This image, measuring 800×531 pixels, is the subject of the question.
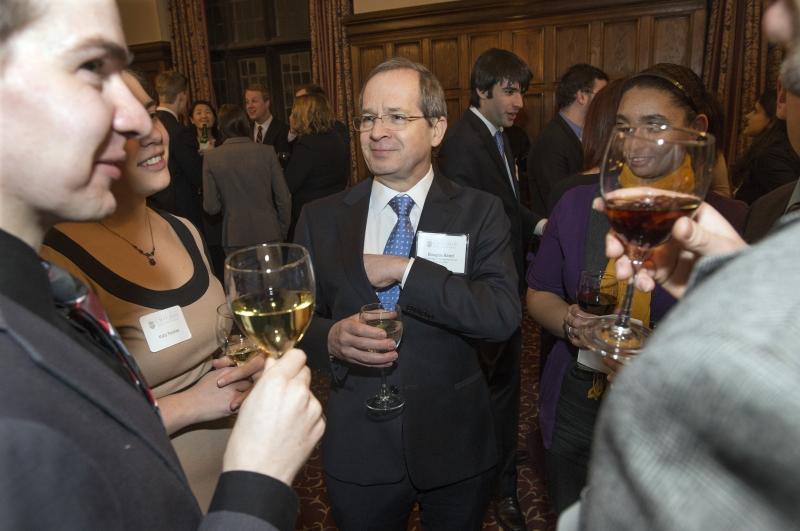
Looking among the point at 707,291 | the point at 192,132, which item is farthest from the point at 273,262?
the point at 192,132

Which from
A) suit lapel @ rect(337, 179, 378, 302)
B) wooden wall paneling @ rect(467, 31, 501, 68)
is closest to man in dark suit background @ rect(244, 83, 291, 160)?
wooden wall paneling @ rect(467, 31, 501, 68)

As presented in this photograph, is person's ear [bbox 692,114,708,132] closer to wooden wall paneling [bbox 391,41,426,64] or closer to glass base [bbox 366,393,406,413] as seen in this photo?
glass base [bbox 366,393,406,413]

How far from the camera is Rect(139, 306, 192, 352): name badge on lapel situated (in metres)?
1.41

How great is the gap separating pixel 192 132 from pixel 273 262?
458 cm

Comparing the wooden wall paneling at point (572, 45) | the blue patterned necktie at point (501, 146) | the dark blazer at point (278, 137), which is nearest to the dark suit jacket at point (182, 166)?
the dark blazer at point (278, 137)

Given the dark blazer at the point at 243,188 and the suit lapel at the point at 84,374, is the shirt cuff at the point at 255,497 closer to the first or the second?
the suit lapel at the point at 84,374

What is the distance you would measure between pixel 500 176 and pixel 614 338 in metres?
2.45

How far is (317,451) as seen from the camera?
3.27 m

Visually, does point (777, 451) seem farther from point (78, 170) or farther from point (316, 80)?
point (316, 80)

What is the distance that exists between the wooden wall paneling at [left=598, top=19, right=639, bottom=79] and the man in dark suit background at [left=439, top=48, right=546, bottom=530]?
350cm

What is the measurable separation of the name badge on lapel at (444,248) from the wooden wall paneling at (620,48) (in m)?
5.94

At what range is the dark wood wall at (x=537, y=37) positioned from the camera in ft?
21.0

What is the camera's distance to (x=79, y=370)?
65 cm

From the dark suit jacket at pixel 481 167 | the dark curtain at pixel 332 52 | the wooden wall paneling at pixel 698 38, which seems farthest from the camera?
the dark curtain at pixel 332 52
